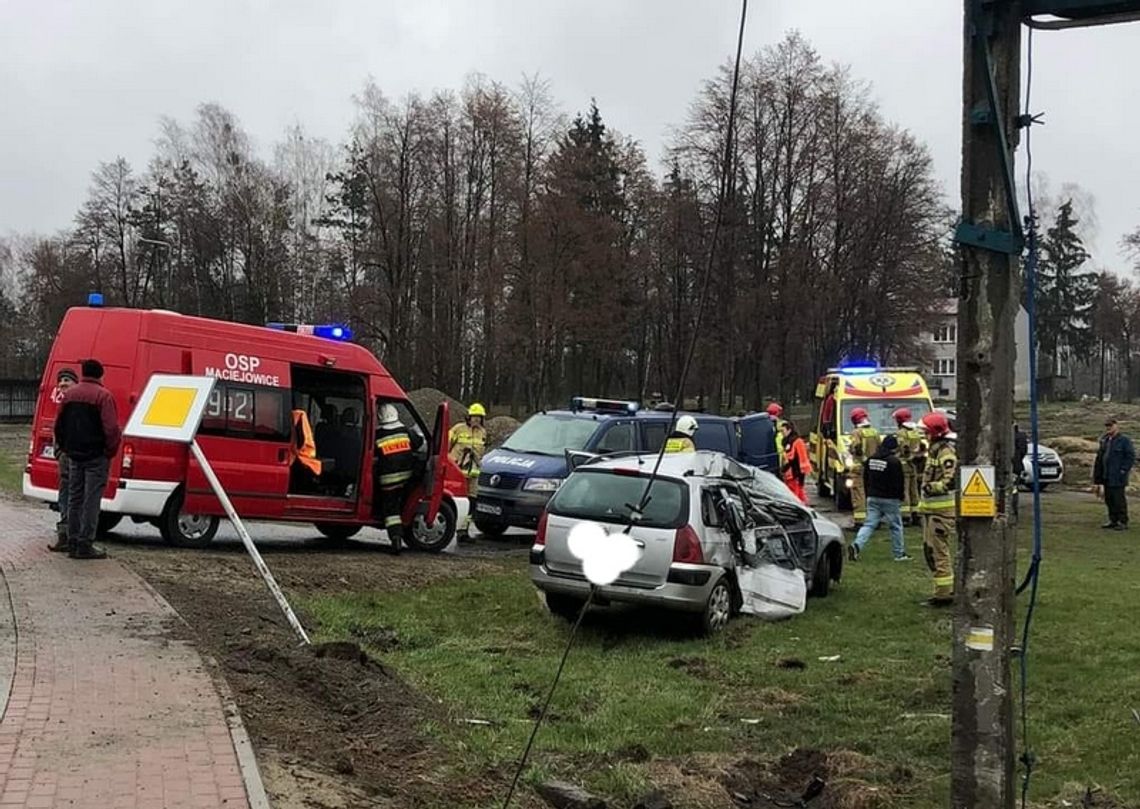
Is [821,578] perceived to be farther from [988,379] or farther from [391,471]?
[988,379]

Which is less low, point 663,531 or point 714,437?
point 714,437

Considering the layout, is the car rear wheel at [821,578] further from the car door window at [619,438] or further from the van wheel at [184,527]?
the van wheel at [184,527]

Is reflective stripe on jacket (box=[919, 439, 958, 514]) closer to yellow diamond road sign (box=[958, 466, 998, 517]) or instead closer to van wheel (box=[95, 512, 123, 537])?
yellow diamond road sign (box=[958, 466, 998, 517])

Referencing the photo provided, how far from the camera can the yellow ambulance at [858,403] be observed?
22656mm

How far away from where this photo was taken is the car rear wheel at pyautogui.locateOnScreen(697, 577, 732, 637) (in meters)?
9.40

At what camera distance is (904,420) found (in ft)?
47.9

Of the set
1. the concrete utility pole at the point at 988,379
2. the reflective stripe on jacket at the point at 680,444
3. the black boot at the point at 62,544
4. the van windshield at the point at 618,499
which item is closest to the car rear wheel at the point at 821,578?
the van windshield at the point at 618,499

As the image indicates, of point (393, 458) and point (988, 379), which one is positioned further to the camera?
point (393, 458)

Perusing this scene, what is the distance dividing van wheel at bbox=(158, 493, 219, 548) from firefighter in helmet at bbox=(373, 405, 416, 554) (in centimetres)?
199

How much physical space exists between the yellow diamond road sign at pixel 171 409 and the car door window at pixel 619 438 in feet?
26.1

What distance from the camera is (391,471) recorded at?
44.5 feet

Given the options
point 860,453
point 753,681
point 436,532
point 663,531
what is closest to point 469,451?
point 436,532

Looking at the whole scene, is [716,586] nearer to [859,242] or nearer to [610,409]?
[610,409]

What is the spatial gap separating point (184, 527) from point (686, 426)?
6968 millimetres
